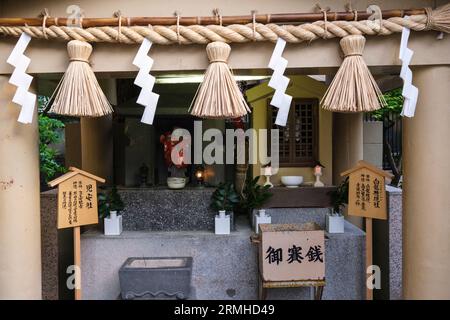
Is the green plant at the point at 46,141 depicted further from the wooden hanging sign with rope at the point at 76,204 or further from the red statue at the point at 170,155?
the wooden hanging sign with rope at the point at 76,204

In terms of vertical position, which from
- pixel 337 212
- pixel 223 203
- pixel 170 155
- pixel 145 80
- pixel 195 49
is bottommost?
pixel 337 212

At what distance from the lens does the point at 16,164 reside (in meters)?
2.47

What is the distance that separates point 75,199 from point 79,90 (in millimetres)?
1356

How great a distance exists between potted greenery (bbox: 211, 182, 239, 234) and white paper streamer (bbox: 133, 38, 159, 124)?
2.25 metres

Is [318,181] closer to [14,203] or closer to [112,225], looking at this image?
[112,225]

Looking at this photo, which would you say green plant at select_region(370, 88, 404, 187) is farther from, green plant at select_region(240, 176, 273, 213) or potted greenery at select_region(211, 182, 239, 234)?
potted greenery at select_region(211, 182, 239, 234)

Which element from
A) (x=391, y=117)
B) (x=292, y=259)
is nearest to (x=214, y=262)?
(x=292, y=259)

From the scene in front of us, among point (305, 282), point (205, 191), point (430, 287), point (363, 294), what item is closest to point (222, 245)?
point (205, 191)

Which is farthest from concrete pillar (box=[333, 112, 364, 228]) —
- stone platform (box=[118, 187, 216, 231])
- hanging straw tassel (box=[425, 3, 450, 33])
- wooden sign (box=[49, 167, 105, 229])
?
wooden sign (box=[49, 167, 105, 229])

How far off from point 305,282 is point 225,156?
7.92ft

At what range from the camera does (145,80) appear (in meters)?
2.25

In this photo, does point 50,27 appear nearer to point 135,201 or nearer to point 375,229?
point 135,201

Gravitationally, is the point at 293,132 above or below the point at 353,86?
below

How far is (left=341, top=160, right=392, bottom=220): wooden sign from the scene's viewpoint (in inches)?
122
